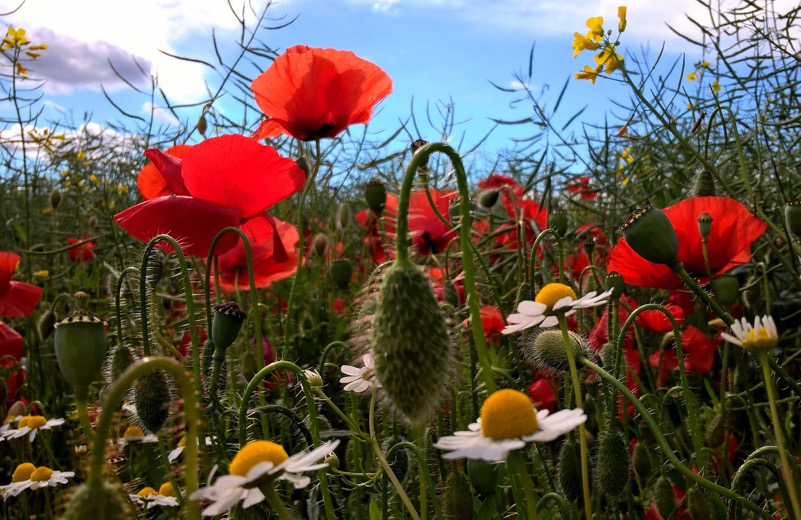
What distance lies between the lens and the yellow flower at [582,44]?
72.9 inches

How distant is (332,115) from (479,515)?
1069 millimetres

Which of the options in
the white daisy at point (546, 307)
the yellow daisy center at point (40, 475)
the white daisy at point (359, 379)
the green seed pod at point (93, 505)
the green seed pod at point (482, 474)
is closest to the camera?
the green seed pod at point (93, 505)

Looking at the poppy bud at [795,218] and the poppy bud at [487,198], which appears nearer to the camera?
the poppy bud at [795,218]

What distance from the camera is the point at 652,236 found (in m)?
A: 1.00

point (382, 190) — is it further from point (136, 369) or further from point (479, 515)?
point (136, 369)

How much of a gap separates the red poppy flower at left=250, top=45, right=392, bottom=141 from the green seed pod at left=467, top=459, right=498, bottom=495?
97 centimetres

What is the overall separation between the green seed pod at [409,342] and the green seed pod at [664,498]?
685 mm

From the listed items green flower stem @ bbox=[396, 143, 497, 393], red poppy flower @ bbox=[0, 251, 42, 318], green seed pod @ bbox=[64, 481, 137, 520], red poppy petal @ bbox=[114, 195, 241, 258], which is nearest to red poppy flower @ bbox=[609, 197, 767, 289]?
green flower stem @ bbox=[396, 143, 497, 393]

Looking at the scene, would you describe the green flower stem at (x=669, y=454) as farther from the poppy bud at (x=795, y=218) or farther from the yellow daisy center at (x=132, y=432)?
the yellow daisy center at (x=132, y=432)

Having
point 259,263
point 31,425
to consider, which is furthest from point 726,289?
point 31,425

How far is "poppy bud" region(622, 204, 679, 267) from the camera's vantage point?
100cm

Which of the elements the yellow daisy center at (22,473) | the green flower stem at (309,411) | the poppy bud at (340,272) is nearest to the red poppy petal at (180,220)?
the green flower stem at (309,411)

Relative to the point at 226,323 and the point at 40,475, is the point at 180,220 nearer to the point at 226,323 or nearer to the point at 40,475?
the point at 226,323

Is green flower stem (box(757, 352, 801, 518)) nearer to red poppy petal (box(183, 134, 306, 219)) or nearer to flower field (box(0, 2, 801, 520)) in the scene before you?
flower field (box(0, 2, 801, 520))
